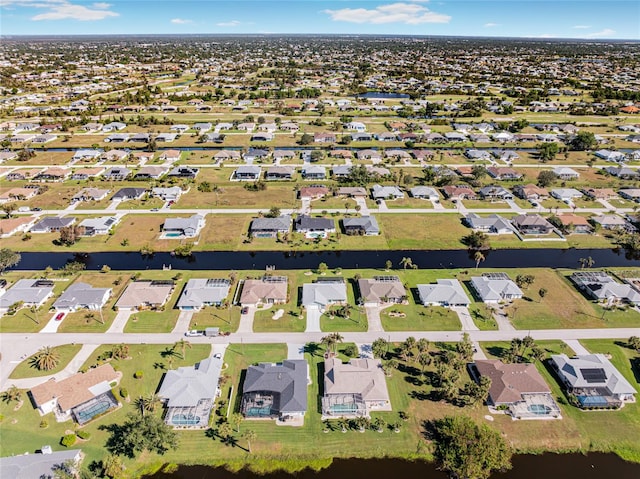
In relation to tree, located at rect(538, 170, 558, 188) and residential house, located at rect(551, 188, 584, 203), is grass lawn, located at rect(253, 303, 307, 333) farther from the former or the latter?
tree, located at rect(538, 170, 558, 188)

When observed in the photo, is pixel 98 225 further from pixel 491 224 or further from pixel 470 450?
pixel 491 224

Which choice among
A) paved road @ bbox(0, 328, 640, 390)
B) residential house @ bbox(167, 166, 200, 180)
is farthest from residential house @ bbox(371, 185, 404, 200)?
residential house @ bbox(167, 166, 200, 180)

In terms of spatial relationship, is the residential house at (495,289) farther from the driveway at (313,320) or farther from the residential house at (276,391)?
the residential house at (276,391)

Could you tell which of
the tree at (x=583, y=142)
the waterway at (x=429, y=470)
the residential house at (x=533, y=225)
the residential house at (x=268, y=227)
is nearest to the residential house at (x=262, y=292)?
the residential house at (x=268, y=227)

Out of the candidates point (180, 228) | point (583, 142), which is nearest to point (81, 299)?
point (180, 228)

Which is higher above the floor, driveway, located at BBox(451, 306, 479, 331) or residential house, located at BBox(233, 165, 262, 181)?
residential house, located at BBox(233, 165, 262, 181)
